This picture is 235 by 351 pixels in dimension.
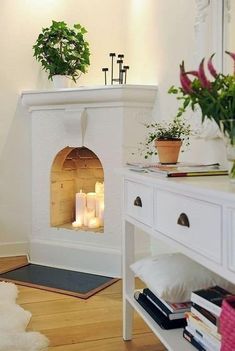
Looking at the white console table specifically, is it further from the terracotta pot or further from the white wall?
the white wall

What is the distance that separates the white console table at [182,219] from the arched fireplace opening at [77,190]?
1.35 m

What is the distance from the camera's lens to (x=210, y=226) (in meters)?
1.21

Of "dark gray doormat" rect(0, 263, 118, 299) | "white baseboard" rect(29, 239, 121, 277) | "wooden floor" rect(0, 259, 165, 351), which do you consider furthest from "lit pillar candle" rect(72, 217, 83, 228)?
"wooden floor" rect(0, 259, 165, 351)

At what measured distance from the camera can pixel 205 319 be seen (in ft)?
4.80

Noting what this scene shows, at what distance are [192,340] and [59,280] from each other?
1550mm

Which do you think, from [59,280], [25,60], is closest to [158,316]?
[59,280]

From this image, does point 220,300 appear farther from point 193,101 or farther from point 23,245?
point 23,245

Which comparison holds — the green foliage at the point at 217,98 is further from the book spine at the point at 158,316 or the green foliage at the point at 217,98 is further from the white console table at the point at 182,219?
the book spine at the point at 158,316

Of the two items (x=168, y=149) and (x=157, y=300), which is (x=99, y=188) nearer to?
(x=168, y=149)

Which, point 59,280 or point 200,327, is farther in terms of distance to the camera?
point 59,280

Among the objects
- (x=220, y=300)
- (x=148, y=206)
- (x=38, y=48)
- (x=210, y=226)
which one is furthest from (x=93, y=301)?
(x=38, y=48)

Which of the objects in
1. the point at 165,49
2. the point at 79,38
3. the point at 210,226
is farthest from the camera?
the point at 79,38

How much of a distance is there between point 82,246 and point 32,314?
0.89m

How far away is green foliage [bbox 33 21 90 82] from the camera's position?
10.7 feet
